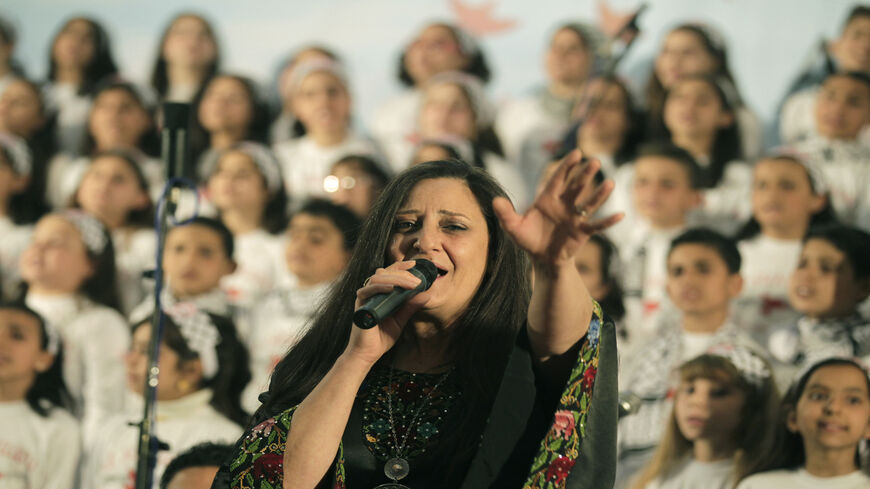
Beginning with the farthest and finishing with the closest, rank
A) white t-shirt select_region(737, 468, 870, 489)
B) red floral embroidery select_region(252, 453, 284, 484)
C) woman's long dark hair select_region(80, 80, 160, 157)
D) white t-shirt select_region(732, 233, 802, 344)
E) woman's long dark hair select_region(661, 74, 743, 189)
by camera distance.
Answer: woman's long dark hair select_region(80, 80, 160, 157) → woman's long dark hair select_region(661, 74, 743, 189) → white t-shirt select_region(732, 233, 802, 344) → white t-shirt select_region(737, 468, 870, 489) → red floral embroidery select_region(252, 453, 284, 484)

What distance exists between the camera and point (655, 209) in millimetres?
5078

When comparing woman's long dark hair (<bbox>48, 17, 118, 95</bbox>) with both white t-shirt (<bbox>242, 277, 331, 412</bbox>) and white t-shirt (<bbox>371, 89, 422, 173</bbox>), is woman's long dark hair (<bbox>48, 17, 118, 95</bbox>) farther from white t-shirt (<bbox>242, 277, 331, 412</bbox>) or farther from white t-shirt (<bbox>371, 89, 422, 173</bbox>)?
white t-shirt (<bbox>242, 277, 331, 412</bbox>)

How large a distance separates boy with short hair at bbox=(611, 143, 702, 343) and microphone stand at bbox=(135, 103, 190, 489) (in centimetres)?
230

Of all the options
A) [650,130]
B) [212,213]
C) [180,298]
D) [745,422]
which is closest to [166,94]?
[212,213]

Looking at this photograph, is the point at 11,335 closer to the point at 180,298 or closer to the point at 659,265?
the point at 180,298

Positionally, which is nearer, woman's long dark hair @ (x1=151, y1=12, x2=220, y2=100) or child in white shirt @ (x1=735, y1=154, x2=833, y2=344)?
child in white shirt @ (x1=735, y1=154, x2=833, y2=344)

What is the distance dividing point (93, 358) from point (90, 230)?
28.7 inches

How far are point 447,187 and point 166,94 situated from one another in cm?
484

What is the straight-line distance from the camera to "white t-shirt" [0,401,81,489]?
426cm

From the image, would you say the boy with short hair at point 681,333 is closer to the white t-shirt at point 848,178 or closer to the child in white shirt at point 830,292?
the child in white shirt at point 830,292

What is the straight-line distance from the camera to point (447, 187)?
2.20 m

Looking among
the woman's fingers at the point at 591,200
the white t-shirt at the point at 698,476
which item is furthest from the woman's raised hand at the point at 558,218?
the white t-shirt at the point at 698,476

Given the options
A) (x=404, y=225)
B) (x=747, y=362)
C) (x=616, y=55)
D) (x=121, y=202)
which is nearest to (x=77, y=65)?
(x=121, y=202)

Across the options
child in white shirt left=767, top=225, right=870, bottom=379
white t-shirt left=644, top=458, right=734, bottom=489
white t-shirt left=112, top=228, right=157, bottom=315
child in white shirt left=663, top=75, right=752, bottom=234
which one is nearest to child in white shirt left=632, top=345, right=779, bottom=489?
white t-shirt left=644, top=458, right=734, bottom=489
